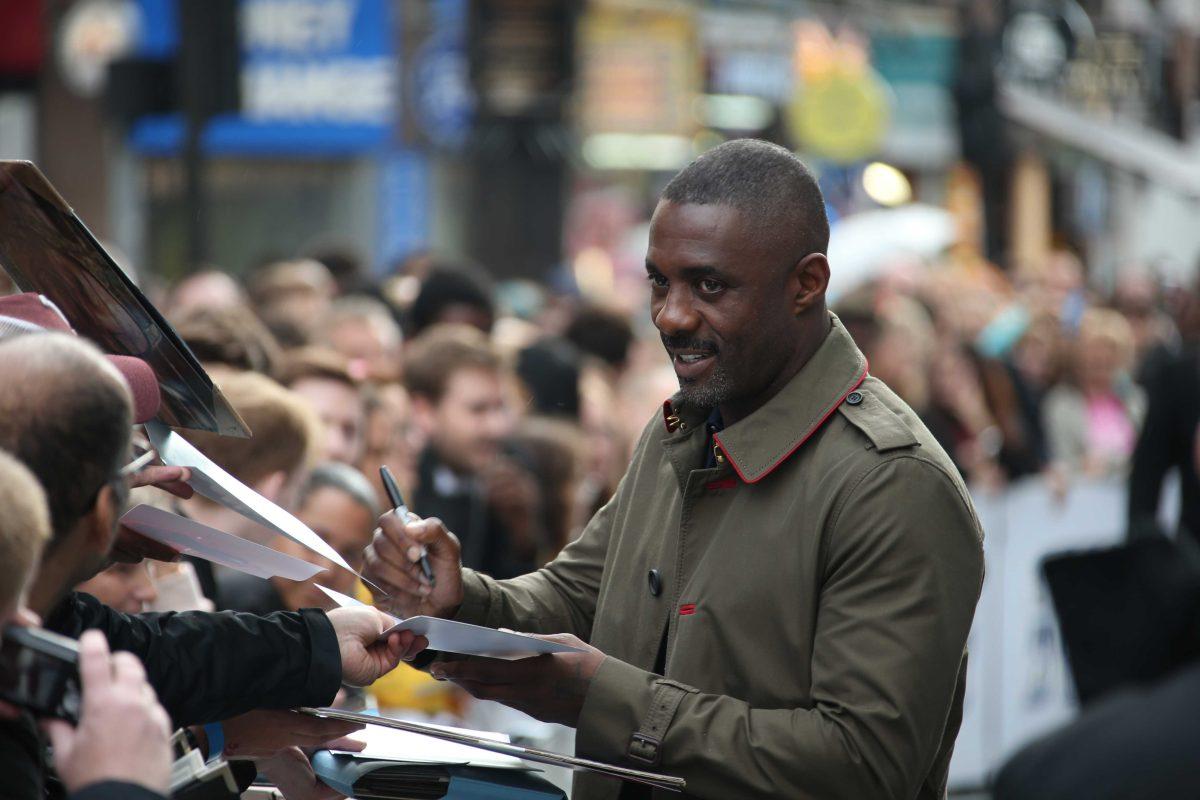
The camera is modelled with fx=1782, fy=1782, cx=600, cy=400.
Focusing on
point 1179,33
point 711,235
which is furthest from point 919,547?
point 1179,33

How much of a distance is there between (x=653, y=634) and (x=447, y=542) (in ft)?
1.40

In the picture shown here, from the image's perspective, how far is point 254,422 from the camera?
176 inches

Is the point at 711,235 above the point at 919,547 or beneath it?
above

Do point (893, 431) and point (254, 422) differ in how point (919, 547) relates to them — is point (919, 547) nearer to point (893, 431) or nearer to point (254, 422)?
point (893, 431)

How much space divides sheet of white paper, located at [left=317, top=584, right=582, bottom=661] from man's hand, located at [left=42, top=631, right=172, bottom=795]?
0.68m

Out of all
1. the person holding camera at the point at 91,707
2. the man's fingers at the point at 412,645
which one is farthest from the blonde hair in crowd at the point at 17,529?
the man's fingers at the point at 412,645

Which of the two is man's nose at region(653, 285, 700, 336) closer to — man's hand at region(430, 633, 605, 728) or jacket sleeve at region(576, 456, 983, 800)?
jacket sleeve at region(576, 456, 983, 800)

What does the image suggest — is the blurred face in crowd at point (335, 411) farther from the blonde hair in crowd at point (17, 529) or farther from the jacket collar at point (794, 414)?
the blonde hair in crowd at point (17, 529)

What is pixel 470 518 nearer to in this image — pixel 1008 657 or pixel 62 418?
pixel 1008 657

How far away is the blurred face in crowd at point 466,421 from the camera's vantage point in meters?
6.61

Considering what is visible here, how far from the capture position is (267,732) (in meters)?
2.90

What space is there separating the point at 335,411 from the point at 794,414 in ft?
10.0

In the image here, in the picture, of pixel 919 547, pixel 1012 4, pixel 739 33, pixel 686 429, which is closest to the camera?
pixel 919 547

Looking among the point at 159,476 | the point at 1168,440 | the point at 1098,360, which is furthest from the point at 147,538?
the point at 1098,360
